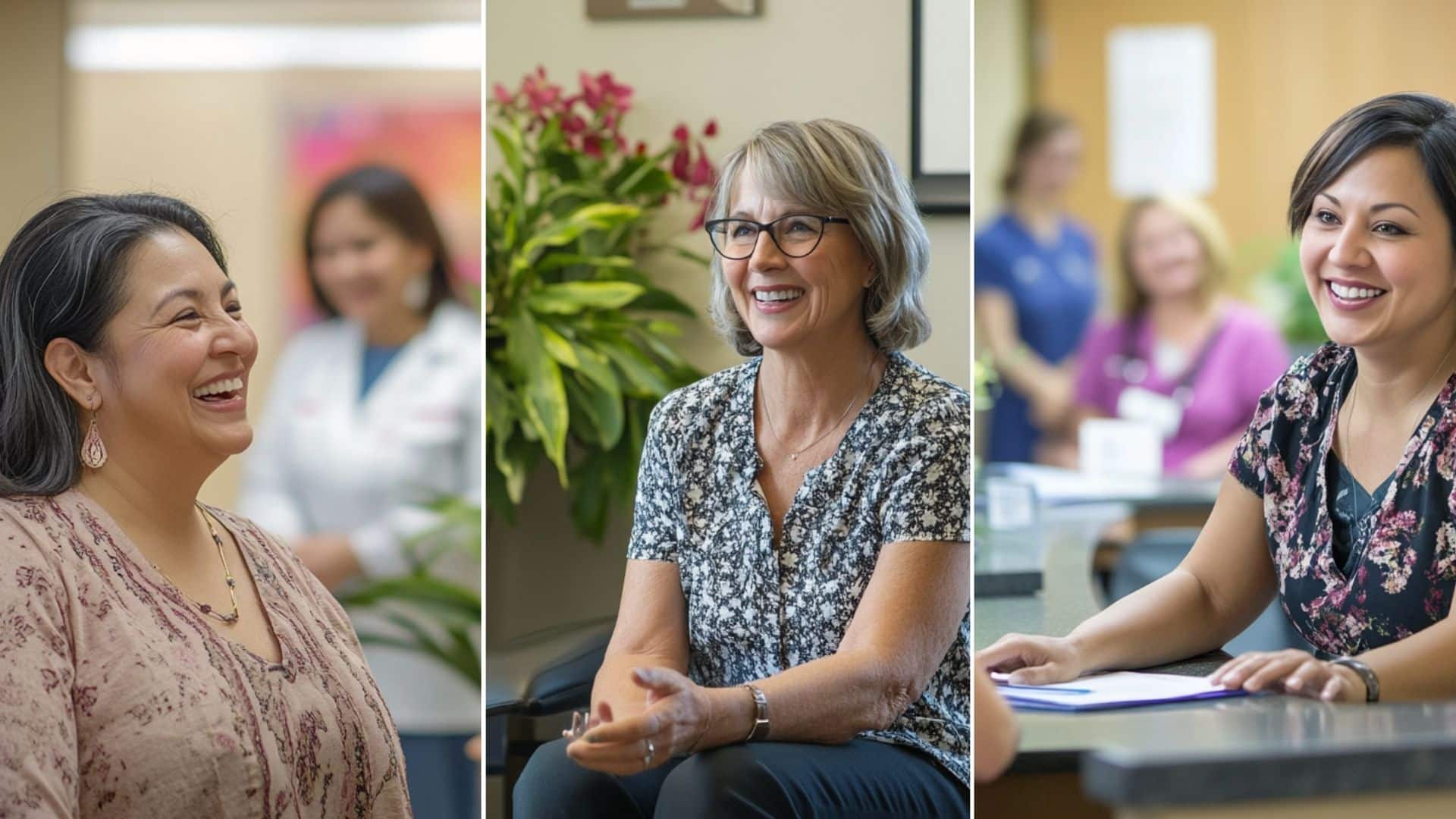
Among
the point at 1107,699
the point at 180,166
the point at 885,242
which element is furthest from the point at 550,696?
the point at 180,166

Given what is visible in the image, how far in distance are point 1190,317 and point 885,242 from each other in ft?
9.40

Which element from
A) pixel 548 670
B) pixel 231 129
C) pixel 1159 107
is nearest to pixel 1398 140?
pixel 548 670

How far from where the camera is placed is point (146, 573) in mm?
1775

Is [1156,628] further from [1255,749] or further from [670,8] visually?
[670,8]

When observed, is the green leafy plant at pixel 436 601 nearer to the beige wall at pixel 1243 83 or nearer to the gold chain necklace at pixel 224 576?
the gold chain necklace at pixel 224 576

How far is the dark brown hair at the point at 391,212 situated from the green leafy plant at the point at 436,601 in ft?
1.37

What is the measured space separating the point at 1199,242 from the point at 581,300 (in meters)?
3.18

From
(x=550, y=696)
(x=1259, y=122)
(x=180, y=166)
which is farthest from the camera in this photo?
(x=1259, y=122)

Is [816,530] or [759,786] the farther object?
[816,530]

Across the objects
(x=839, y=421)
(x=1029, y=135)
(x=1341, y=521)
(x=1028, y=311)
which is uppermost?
(x=1029, y=135)

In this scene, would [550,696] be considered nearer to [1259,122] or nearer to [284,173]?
[284,173]

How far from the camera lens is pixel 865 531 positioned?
6.48 feet

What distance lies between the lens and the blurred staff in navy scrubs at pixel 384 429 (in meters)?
2.66

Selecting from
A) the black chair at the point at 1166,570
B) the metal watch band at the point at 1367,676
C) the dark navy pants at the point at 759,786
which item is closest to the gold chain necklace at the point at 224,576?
the dark navy pants at the point at 759,786
